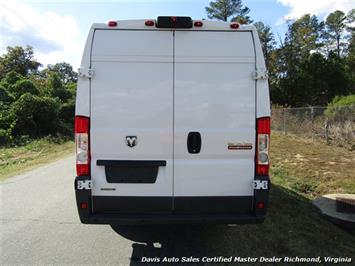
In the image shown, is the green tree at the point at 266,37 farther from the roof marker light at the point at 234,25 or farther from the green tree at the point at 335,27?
the roof marker light at the point at 234,25

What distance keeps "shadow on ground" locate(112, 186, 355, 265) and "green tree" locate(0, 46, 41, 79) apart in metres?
65.0

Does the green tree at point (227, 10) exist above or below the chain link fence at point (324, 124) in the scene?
above

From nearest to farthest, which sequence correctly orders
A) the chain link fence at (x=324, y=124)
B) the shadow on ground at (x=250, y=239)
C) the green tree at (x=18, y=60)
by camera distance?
the shadow on ground at (x=250, y=239)
the chain link fence at (x=324, y=124)
the green tree at (x=18, y=60)

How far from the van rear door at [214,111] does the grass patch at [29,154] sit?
8.13 meters

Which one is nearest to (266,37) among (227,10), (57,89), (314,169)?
(227,10)

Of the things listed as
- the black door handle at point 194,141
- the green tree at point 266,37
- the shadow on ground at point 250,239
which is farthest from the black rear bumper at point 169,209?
the green tree at point 266,37

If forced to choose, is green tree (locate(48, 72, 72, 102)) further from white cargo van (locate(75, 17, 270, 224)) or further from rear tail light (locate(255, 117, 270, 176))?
rear tail light (locate(255, 117, 270, 176))

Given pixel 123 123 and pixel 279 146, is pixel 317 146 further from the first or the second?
pixel 123 123

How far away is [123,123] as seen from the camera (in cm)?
387

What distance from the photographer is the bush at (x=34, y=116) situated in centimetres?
2373

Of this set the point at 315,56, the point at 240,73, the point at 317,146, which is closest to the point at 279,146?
the point at 317,146

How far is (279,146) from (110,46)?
41.9ft

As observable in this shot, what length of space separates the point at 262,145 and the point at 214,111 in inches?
26.3

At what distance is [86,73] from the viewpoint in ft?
12.6
